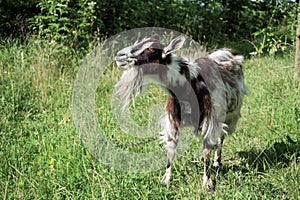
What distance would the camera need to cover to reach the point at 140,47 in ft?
10.1

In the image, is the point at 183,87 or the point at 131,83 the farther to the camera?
the point at 183,87

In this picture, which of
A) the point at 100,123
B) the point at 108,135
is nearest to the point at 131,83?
the point at 108,135

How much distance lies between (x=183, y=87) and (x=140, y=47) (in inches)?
20.7

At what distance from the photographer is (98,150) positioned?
3.87m

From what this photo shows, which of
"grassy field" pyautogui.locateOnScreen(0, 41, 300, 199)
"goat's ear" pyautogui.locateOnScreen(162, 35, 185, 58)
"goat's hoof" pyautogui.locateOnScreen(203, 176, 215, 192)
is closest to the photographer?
"goat's ear" pyautogui.locateOnScreen(162, 35, 185, 58)

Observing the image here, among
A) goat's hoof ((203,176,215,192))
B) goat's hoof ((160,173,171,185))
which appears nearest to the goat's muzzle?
goat's hoof ((160,173,171,185))

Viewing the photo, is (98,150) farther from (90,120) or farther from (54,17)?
(54,17)

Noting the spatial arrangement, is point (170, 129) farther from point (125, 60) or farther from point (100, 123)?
point (100, 123)

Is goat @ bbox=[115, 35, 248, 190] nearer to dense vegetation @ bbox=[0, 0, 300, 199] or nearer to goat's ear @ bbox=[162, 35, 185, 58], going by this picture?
goat's ear @ bbox=[162, 35, 185, 58]

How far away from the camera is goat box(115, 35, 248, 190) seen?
3107mm

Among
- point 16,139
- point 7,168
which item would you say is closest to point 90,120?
point 16,139

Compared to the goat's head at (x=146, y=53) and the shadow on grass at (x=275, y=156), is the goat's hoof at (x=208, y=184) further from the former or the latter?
the goat's head at (x=146, y=53)

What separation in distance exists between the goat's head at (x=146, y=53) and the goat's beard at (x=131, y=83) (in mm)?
48

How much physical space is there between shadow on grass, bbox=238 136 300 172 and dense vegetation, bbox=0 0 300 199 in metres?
0.01
